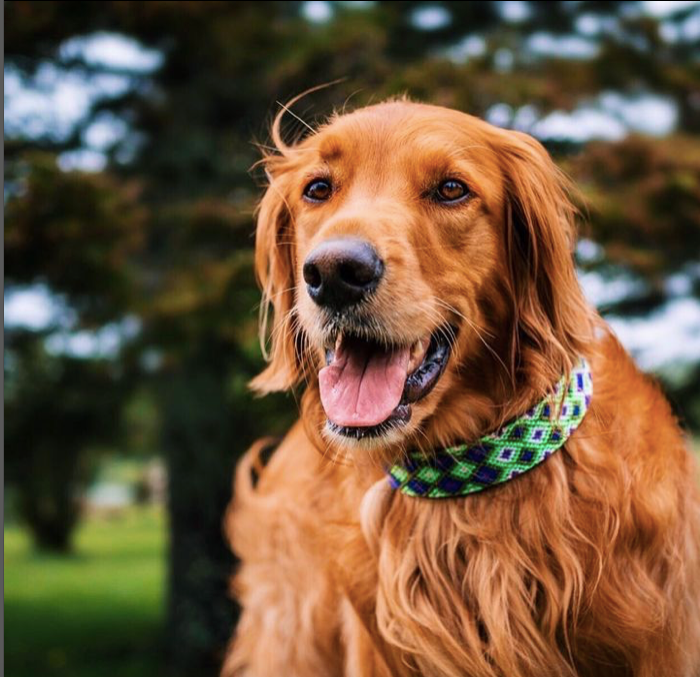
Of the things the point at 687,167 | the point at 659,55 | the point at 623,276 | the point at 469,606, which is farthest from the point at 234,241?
the point at 469,606

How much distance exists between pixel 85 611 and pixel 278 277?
996cm

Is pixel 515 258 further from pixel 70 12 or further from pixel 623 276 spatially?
pixel 70 12

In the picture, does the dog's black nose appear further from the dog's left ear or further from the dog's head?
the dog's left ear

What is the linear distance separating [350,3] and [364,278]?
5193mm

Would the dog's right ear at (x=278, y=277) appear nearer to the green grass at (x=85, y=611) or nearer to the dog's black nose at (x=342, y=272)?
the dog's black nose at (x=342, y=272)

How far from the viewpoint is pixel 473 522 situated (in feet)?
8.34

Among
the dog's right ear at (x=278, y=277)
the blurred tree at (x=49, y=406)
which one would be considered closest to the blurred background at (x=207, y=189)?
the blurred tree at (x=49, y=406)

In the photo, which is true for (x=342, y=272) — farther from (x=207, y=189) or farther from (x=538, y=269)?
(x=207, y=189)

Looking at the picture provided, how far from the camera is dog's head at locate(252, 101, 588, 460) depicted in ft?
7.71

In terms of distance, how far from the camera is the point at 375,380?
7.96 ft

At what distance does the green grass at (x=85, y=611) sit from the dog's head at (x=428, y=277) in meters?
6.29

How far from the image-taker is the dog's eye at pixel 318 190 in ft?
8.79

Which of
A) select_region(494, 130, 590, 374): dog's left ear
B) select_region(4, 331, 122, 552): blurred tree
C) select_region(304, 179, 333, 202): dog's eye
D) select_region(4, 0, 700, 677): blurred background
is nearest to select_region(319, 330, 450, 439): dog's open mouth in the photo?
select_region(494, 130, 590, 374): dog's left ear

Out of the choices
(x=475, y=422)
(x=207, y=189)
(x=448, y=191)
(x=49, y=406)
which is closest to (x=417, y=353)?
(x=475, y=422)
